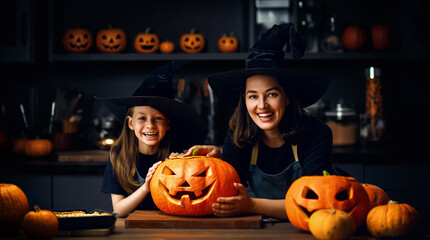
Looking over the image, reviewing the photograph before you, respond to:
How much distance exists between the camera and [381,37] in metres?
3.13

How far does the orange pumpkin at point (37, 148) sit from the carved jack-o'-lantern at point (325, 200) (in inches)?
82.0

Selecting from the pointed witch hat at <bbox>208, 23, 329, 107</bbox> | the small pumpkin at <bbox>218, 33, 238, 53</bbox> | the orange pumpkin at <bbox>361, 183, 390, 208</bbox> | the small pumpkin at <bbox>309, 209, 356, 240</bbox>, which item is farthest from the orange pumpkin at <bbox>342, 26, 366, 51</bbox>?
the small pumpkin at <bbox>309, 209, 356, 240</bbox>

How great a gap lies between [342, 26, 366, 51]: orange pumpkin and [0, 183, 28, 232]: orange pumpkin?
97.1 inches

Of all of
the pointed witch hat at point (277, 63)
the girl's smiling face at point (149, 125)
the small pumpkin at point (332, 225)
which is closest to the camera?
the small pumpkin at point (332, 225)

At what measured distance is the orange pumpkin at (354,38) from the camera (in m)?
3.14

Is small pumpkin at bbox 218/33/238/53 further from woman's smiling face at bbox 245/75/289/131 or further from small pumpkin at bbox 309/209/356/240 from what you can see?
small pumpkin at bbox 309/209/356/240

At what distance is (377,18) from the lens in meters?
3.38

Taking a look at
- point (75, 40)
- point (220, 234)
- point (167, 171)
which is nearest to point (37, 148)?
point (75, 40)

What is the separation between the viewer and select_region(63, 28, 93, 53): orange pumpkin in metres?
3.20

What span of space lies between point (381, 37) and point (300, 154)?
1.60 metres

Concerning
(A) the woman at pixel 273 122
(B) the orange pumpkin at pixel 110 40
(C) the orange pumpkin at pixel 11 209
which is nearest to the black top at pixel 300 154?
(A) the woman at pixel 273 122

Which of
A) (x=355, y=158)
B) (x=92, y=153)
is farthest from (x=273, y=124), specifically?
(x=92, y=153)

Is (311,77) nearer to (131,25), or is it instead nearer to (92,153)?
(92,153)

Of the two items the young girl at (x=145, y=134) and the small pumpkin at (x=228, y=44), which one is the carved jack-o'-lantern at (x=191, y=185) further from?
the small pumpkin at (x=228, y=44)
